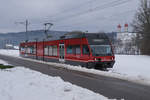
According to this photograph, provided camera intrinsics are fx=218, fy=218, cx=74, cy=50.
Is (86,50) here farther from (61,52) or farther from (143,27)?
(143,27)

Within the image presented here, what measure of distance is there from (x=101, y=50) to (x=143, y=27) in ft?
89.5

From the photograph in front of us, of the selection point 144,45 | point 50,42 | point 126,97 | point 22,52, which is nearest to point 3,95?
point 126,97

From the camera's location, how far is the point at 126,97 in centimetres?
841

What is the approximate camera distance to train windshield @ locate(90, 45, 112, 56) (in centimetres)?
1884

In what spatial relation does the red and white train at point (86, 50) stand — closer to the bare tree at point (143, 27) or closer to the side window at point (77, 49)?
the side window at point (77, 49)

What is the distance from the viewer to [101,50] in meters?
19.2

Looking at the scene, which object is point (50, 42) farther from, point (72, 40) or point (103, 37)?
point (103, 37)

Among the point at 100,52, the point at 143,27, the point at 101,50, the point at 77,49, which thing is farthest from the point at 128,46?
the point at 100,52

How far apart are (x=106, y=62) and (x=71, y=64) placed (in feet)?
13.6

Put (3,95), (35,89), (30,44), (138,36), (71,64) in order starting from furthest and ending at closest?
(138,36)
(30,44)
(71,64)
(35,89)
(3,95)

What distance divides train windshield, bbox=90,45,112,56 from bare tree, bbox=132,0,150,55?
25142 millimetres

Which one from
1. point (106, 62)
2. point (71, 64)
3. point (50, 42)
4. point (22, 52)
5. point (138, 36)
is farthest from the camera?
point (138, 36)

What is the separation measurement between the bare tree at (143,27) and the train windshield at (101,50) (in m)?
25.1

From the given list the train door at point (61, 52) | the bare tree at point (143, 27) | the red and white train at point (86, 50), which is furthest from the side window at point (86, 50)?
the bare tree at point (143, 27)
